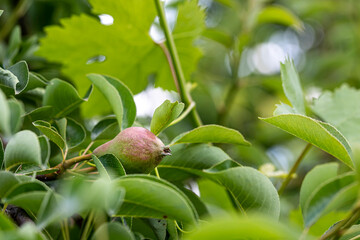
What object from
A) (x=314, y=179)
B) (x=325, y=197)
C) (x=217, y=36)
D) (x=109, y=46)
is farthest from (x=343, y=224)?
(x=217, y=36)

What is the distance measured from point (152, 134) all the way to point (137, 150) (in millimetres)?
31

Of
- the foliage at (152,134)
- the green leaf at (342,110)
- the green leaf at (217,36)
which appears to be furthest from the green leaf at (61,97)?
the green leaf at (217,36)

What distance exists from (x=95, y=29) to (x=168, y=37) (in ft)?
0.60

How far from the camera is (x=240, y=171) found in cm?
51

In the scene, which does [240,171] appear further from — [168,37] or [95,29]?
[95,29]

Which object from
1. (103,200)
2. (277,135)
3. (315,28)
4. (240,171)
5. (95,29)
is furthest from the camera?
(315,28)

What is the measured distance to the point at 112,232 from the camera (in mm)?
411

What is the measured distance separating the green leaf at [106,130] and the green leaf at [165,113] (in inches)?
3.8

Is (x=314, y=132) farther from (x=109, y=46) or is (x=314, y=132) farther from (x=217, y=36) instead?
(x=217, y=36)

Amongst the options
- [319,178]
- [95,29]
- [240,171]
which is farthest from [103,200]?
[95,29]

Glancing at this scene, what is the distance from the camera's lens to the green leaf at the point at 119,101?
0.56m

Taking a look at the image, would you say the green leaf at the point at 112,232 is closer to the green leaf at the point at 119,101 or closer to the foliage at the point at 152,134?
the foliage at the point at 152,134

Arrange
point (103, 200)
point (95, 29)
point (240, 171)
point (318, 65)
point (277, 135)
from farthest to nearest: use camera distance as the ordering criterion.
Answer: point (318, 65)
point (277, 135)
point (95, 29)
point (240, 171)
point (103, 200)

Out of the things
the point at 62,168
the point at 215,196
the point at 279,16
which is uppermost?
the point at 279,16
